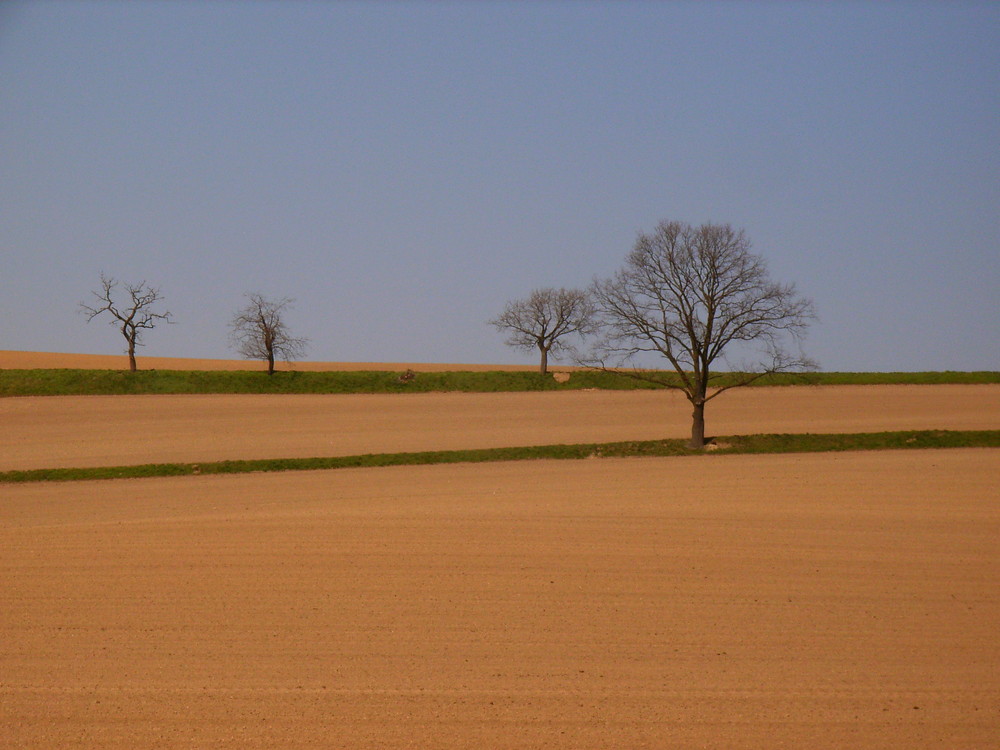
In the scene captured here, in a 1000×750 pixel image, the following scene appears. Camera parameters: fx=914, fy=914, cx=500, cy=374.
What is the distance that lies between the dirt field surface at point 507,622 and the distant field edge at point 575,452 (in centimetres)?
767

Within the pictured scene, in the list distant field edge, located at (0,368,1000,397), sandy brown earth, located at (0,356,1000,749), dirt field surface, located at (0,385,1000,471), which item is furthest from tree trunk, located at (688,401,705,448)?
distant field edge, located at (0,368,1000,397)

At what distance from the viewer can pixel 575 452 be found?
3322cm

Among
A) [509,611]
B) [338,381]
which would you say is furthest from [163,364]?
[509,611]

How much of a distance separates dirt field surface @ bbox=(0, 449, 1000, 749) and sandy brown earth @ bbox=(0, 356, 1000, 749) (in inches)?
2.0

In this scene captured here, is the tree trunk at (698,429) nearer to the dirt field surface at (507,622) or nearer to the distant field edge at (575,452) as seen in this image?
the distant field edge at (575,452)

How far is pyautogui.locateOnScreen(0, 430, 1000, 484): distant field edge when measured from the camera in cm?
3002

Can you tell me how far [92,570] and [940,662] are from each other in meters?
13.6

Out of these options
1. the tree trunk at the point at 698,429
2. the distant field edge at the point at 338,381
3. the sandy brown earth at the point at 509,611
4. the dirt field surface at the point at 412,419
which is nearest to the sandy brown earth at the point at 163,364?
the distant field edge at the point at 338,381

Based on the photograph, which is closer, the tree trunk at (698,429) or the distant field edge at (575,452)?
the distant field edge at (575,452)

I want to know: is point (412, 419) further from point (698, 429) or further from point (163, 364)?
point (163, 364)

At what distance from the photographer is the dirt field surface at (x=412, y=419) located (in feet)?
120

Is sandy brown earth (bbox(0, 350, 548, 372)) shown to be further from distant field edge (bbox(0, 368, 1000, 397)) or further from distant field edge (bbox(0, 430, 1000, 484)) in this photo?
distant field edge (bbox(0, 430, 1000, 484))

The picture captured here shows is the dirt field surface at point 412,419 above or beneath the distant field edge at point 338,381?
beneath

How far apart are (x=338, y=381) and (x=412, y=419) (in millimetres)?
14008
